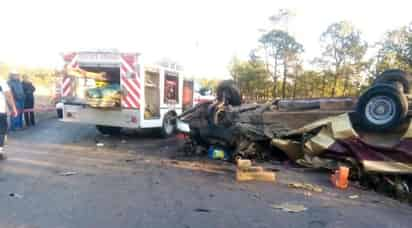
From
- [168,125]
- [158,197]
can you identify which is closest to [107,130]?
[168,125]

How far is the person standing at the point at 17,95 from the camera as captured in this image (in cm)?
973

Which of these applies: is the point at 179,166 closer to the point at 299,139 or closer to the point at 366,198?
the point at 299,139

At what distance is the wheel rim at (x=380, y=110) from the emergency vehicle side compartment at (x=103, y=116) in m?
4.76

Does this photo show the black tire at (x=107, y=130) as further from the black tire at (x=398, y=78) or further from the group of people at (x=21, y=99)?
the black tire at (x=398, y=78)

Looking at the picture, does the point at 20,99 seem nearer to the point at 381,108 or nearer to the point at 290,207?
the point at 290,207

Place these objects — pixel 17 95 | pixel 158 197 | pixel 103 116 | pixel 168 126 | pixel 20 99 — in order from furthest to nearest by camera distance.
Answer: pixel 20 99 → pixel 17 95 → pixel 168 126 → pixel 103 116 → pixel 158 197

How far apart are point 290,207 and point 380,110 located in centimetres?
268

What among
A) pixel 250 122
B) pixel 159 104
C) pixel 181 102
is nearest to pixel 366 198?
pixel 250 122

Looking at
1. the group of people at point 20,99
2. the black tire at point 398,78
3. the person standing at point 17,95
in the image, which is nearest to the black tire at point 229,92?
the black tire at point 398,78

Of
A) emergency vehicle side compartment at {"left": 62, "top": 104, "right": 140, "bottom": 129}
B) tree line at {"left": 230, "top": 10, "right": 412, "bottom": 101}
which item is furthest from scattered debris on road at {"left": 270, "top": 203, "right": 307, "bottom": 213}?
tree line at {"left": 230, "top": 10, "right": 412, "bottom": 101}

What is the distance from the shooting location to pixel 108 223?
10.6ft

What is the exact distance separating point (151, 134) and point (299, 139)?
15.6 ft

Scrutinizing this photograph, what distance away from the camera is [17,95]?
32.1 ft

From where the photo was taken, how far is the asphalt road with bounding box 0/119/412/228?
3383 mm
